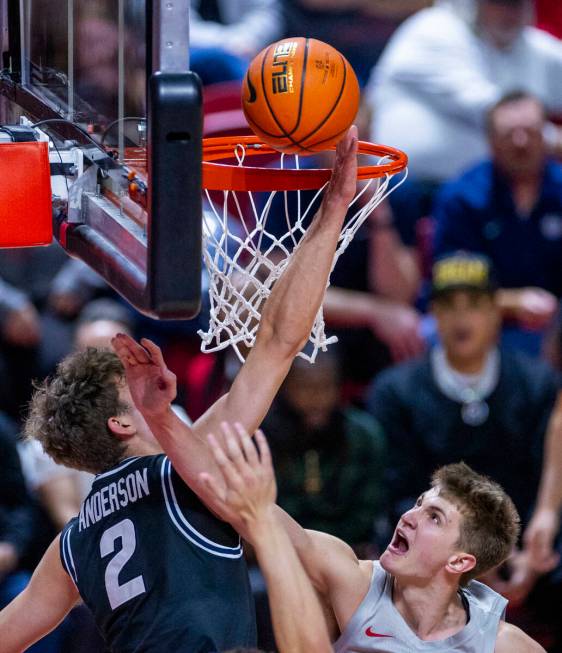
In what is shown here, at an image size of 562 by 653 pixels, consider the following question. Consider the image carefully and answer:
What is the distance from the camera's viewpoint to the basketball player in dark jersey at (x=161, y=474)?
331 centimetres

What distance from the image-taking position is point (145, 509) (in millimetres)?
3436

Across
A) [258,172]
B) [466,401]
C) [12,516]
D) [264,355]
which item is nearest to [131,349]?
[264,355]

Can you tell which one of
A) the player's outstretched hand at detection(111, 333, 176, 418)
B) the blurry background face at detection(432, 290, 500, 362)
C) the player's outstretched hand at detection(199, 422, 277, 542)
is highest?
the player's outstretched hand at detection(111, 333, 176, 418)

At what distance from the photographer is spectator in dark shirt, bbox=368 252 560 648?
619 centimetres

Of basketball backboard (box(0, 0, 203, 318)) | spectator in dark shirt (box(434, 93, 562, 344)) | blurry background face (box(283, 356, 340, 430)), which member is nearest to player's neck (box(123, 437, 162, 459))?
basketball backboard (box(0, 0, 203, 318))

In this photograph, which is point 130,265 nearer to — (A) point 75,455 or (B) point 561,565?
(A) point 75,455

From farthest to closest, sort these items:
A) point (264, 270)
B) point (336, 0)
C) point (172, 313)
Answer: point (336, 0) < point (264, 270) < point (172, 313)

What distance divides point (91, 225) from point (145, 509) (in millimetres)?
793

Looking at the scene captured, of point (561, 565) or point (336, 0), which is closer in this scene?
point (561, 565)

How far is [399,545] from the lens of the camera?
387 cm

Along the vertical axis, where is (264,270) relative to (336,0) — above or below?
below

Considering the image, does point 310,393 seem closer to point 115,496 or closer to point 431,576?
point 431,576

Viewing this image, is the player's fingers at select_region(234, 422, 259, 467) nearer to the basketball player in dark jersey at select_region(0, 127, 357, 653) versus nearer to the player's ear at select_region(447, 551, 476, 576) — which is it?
the basketball player in dark jersey at select_region(0, 127, 357, 653)

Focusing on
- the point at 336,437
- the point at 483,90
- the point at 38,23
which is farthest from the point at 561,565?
the point at 38,23
